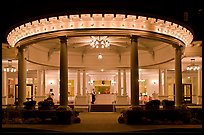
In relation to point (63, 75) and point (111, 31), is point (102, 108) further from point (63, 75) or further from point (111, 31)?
point (111, 31)

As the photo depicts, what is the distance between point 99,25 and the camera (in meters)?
13.7

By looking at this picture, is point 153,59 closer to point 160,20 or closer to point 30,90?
point 160,20

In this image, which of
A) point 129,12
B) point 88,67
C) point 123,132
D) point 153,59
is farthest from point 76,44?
point 123,132

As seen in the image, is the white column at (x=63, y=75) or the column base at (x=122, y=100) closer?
the white column at (x=63, y=75)

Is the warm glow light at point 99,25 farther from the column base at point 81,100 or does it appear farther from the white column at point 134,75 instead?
the column base at point 81,100

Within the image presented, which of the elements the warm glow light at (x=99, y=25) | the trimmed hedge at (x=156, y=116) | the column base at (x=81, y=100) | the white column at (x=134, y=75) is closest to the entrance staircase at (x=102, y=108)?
the column base at (x=81, y=100)

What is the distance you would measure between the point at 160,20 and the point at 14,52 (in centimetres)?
856

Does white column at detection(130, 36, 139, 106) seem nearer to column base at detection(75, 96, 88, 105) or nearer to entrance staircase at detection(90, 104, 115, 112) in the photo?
entrance staircase at detection(90, 104, 115, 112)

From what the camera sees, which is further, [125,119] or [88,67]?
[88,67]

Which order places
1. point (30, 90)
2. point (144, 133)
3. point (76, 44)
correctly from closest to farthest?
point (144, 133), point (76, 44), point (30, 90)

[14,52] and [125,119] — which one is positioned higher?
[14,52]

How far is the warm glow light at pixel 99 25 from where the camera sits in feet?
42.7

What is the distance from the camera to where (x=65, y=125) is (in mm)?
13180

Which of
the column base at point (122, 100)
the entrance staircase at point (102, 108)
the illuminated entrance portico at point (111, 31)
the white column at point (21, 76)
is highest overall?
the illuminated entrance portico at point (111, 31)
